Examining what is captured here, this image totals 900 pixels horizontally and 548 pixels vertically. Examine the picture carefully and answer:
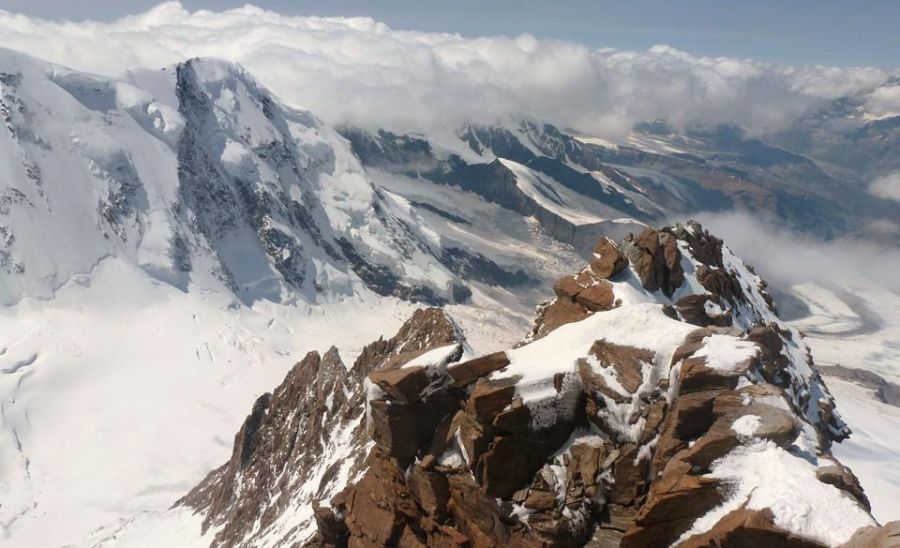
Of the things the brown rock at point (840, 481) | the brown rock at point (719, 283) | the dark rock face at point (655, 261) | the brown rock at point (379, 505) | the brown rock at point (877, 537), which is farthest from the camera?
the brown rock at point (719, 283)

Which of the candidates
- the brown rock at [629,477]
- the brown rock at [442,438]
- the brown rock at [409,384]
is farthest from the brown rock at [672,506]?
the brown rock at [409,384]

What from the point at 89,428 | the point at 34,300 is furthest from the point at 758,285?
the point at 34,300

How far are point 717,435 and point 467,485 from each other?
36.1 feet

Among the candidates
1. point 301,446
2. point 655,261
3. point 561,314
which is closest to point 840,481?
point 561,314

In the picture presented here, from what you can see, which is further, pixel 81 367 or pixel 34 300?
pixel 34 300

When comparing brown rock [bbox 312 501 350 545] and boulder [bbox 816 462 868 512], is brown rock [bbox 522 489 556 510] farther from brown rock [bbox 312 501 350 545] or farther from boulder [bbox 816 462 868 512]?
brown rock [bbox 312 501 350 545]

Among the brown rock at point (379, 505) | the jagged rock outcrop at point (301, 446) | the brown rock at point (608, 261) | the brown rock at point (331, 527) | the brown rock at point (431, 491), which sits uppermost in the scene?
the brown rock at point (608, 261)

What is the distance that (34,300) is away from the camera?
18788 cm

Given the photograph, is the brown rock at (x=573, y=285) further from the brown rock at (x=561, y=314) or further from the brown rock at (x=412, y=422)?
the brown rock at (x=412, y=422)

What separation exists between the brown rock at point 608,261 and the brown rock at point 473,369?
21905 mm

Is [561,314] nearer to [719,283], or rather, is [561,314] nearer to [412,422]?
[412,422]

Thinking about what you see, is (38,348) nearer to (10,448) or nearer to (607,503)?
(10,448)

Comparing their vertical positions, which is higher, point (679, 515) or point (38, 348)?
point (679, 515)

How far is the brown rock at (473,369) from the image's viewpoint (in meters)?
32.5
